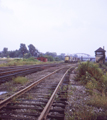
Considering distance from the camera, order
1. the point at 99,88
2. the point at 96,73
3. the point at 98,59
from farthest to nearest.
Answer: the point at 98,59, the point at 96,73, the point at 99,88

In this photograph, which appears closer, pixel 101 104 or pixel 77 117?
pixel 77 117

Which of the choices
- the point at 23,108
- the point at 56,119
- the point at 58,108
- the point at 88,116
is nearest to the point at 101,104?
the point at 88,116

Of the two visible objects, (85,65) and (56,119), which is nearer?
(56,119)

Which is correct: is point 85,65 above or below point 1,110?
above

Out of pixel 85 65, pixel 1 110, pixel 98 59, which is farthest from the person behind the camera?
pixel 98 59

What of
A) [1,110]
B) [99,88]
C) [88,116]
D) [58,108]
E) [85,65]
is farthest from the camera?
[85,65]

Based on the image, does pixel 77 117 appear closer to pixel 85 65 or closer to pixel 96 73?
pixel 96 73

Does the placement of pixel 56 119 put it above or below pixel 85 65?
below

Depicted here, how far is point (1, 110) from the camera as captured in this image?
379 cm

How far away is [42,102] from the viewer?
177 inches

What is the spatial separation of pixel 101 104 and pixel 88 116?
1156mm

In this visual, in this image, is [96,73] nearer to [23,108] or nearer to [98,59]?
[23,108]

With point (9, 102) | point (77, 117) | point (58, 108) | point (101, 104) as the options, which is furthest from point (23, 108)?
point (101, 104)

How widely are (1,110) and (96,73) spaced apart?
774 cm
